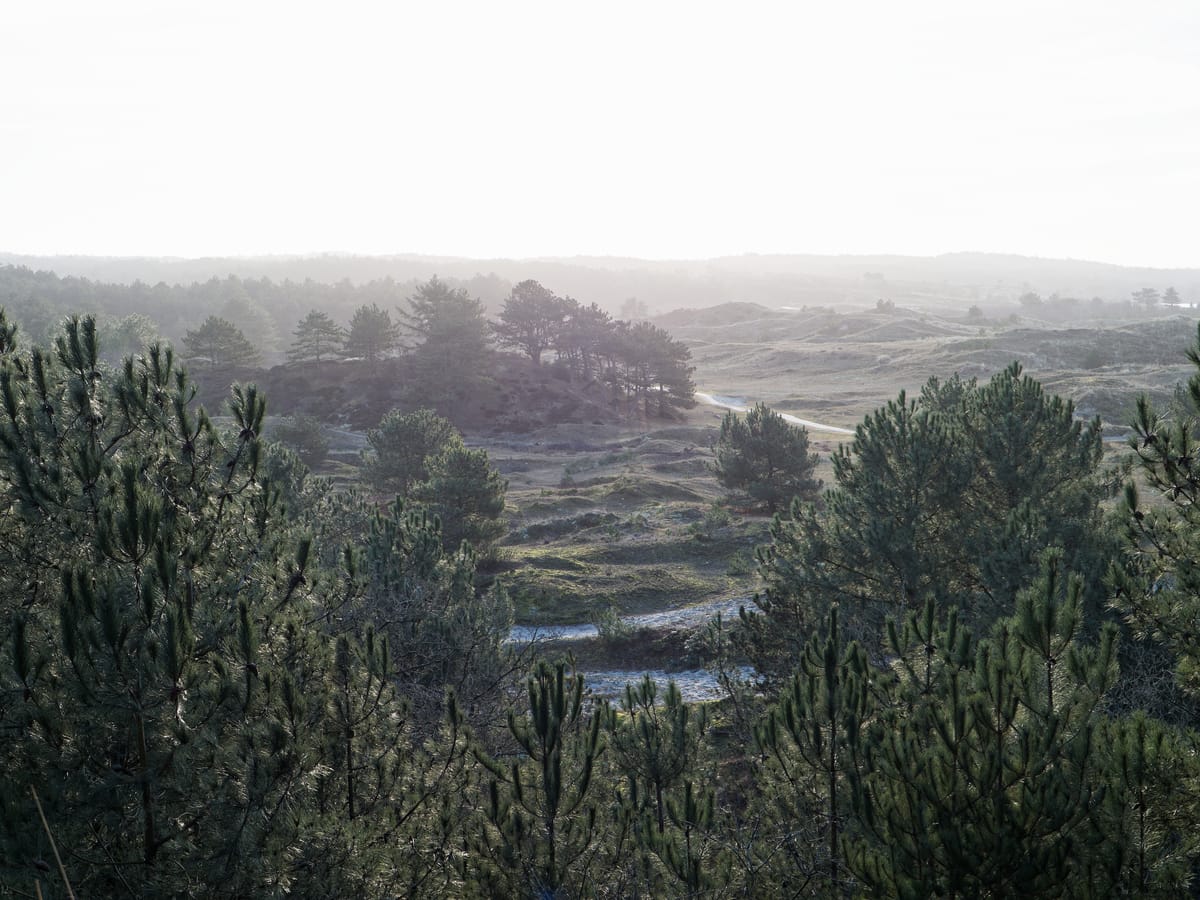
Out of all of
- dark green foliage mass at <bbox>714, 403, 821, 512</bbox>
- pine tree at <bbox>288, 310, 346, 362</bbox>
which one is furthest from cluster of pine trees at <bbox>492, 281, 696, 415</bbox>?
dark green foliage mass at <bbox>714, 403, 821, 512</bbox>

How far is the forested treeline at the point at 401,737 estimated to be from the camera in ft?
17.9

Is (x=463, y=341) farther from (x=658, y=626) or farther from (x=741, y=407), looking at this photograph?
(x=658, y=626)

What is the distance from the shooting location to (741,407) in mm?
80625

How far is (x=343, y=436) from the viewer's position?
63.4 m

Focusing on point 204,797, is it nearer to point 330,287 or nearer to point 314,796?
point 314,796

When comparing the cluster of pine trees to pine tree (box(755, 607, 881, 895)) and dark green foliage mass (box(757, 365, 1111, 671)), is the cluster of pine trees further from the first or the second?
pine tree (box(755, 607, 881, 895))

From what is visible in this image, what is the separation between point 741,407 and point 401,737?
74.9m

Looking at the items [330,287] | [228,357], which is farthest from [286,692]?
[330,287]

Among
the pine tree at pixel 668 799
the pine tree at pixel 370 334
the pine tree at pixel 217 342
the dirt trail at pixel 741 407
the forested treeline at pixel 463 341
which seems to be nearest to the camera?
the pine tree at pixel 668 799

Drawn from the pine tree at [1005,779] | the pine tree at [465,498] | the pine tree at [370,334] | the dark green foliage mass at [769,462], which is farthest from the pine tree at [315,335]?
the pine tree at [1005,779]

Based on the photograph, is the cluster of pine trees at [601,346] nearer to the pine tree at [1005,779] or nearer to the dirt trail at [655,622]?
→ the dirt trail at [655,622]

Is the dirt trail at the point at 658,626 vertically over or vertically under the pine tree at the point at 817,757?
under

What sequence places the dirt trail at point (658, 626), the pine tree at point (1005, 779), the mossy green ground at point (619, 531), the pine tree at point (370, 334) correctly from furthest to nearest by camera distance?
the pine tree at point (370, 334)
the mossy green ground at point (619, 531)
the dirt trail at point (658, 626)
the pine tree at point (1005, 779)

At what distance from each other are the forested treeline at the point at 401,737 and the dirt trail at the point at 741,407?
58.1 meters
